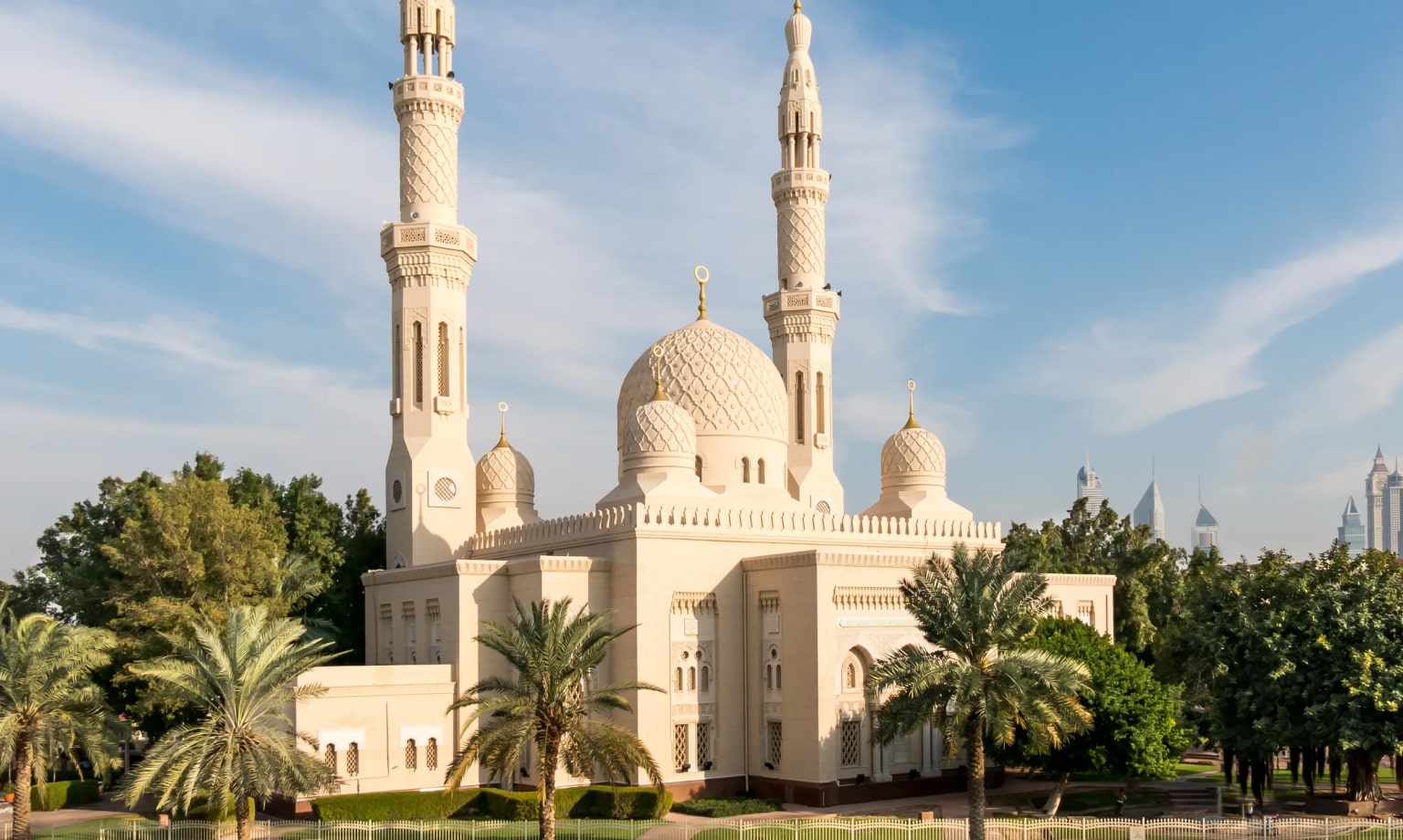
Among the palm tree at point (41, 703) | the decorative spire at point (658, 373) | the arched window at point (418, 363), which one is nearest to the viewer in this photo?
the palm tree at point (41, 703)

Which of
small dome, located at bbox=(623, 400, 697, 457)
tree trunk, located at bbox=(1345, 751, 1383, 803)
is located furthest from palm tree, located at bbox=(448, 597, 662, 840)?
tree trunk, located at bbox=(1345, 751, 1383, 803)

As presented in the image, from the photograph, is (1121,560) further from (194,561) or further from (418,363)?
(194,561)

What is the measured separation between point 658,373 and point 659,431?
204cm

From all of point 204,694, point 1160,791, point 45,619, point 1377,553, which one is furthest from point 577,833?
point 1377,553

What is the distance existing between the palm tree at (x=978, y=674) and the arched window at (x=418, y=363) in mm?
17217

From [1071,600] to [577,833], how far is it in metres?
16.4

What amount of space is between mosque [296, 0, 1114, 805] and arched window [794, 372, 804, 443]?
0.07m

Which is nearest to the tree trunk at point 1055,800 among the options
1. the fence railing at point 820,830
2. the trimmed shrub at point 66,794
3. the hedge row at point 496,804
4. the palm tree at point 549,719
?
the fence railing at point 820,830

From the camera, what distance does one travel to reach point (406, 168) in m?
38.8

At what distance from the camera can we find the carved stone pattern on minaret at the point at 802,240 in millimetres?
44094

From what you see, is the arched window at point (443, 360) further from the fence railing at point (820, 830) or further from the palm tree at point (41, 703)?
the fence railing at point (820, 830)

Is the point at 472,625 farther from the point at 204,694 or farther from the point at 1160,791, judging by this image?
the point at 1160,791

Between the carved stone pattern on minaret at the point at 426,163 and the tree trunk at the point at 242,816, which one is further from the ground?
the carved stone pattern on minaret at the point at 426,163

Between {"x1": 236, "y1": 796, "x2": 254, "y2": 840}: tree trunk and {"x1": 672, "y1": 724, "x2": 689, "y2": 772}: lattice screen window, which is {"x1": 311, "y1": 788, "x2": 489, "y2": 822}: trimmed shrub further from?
{"x1": 236, "y1": 796, "x2": 254, "y2": 840}: tree trunk
